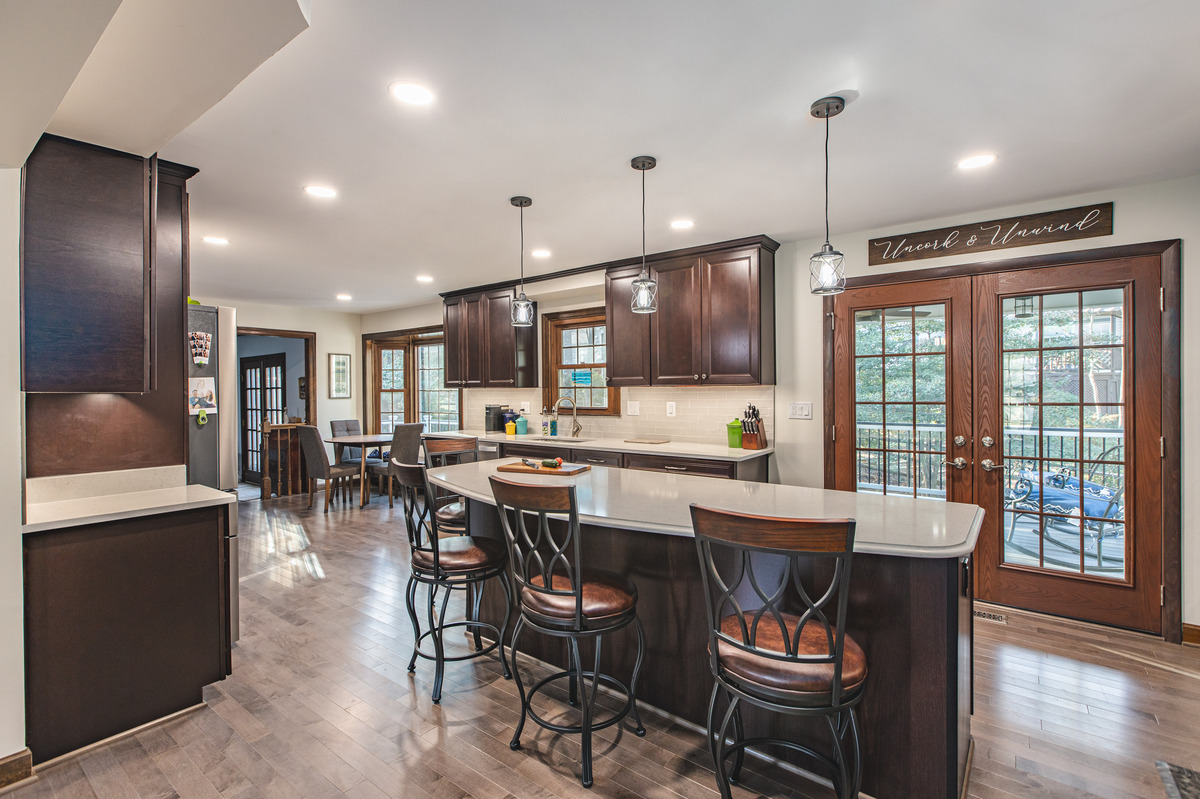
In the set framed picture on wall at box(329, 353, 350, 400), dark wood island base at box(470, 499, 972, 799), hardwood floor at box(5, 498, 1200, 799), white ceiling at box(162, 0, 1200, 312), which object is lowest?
hardwood floor at box(5, 498, 1200, 799)

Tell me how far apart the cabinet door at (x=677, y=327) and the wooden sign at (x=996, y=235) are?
1276 mm

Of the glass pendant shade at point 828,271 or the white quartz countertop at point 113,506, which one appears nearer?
the white quartz countertop at point 113,506

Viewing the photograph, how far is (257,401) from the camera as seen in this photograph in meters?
8.70

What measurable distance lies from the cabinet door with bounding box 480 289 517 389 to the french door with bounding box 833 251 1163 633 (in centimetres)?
317

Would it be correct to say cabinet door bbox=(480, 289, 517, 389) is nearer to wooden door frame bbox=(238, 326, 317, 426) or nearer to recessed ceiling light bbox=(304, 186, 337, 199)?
recessed ceiling light bbox=(304, 186, 337, 199)

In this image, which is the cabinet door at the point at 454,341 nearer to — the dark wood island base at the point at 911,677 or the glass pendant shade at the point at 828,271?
the glass pendant shade at the point at 828,271

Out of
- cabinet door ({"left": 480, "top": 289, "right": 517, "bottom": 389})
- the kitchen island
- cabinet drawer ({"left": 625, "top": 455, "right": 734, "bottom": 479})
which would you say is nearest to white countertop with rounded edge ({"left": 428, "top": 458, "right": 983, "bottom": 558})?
the kitchen island

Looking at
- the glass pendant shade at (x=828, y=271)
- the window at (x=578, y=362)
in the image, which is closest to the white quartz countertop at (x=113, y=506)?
the glass pendant shade at (x=828, y=271)

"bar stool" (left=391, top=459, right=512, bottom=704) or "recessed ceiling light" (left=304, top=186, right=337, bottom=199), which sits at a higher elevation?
"recessed ceiling light" (left=304, top=186, right=337, bottom=199)

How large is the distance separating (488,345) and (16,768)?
4.51m

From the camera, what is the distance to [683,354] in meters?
4.45

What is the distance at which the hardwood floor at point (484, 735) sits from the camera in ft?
6.14

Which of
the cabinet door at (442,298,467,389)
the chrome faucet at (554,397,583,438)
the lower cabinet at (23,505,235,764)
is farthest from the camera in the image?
the cabinet door at (442,298,467,389)

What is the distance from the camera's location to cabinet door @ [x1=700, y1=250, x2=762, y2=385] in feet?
13.4
